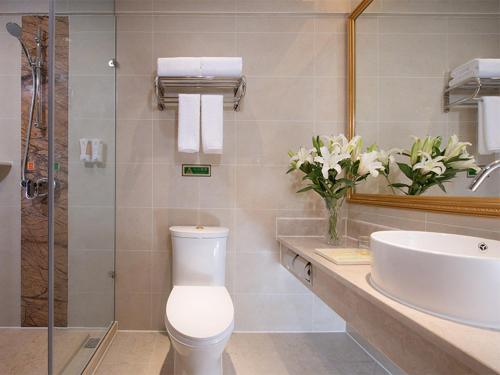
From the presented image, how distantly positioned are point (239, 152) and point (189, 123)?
367 millimetres

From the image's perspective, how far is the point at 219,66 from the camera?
1512 mm

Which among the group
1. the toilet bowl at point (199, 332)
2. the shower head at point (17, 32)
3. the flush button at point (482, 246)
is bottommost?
the toilet bowl at point (199, 332)

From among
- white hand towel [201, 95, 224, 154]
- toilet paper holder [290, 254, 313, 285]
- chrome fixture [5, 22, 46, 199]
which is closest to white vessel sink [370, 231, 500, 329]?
toilet paper holder [290, 254, 313, 285]

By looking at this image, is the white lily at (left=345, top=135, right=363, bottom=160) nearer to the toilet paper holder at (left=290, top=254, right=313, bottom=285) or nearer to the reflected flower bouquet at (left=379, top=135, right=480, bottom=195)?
the reflected flower bouquet at (left=379, top=135, right=480, bottom=195)

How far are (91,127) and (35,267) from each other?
3.25 ft

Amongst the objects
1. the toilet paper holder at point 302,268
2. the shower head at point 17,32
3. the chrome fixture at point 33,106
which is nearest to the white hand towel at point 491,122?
the toilet paper holder at point 302,268

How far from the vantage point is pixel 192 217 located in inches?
67.2

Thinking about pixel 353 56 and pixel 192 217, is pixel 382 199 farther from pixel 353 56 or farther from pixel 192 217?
pixel 192 217

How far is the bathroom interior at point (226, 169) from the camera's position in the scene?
105 cm

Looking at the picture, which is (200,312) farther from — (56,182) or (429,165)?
(429,165)

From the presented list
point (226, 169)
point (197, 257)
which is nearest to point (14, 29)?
point (226, 169)

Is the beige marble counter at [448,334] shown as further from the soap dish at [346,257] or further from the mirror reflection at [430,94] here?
the mirror reflection at [430,94]

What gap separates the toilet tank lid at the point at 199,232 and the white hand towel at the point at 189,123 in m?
0.48

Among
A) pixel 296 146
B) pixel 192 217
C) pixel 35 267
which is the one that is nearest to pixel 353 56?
pixel 296 146
